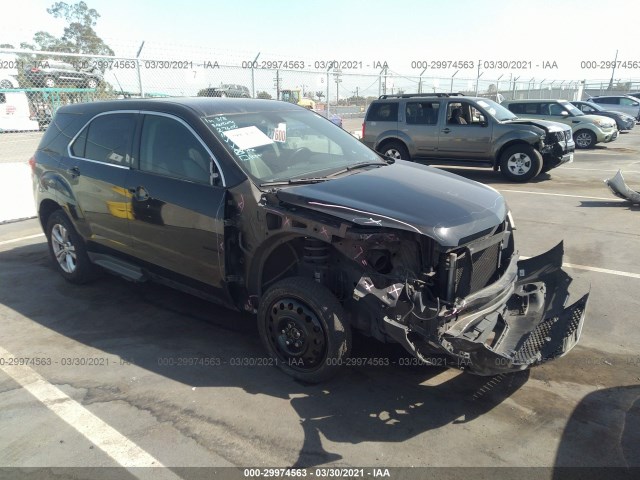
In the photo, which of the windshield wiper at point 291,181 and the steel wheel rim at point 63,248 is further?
the steel wheel rim at point 63,248

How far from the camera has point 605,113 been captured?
73.2ft

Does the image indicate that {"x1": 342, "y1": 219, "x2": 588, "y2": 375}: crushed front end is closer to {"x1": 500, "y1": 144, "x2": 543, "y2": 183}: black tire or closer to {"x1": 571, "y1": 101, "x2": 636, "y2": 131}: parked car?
{"x1": 500, "y1": 144, "x2": 543, "y2": 183}: black tire

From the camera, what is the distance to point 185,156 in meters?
3.91

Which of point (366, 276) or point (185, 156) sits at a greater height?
point (185, 156)

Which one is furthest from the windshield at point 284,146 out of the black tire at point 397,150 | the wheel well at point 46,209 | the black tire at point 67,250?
the black tire at point 397,150

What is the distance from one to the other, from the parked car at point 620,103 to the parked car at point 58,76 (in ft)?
82.7

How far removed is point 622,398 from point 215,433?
266cm

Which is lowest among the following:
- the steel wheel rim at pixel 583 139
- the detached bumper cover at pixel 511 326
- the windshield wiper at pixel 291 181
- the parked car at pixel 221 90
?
the steel wheel rim at pixel 583 139

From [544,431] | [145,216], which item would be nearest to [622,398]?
[544,431]

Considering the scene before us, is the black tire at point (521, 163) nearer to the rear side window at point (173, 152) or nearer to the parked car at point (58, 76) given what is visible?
the rear side window at point (173, 152)

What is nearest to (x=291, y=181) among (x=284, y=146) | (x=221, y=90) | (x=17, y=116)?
(x=284, y=146)

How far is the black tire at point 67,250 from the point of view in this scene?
201 inches

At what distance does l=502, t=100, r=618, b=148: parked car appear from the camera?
1662 cm

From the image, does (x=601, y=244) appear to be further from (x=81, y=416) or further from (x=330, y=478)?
(x=81, y=416)
